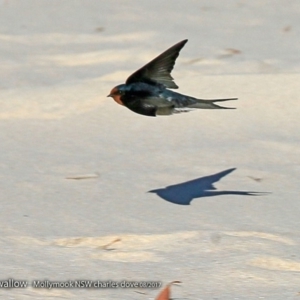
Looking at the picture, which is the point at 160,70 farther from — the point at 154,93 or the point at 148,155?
the point at 148,155

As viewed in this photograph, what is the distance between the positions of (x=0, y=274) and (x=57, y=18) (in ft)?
11.6

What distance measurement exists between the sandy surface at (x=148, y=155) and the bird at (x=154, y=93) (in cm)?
35

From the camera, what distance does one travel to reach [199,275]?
263cm

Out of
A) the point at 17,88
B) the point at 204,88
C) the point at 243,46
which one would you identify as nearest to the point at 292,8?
the point at 243,46

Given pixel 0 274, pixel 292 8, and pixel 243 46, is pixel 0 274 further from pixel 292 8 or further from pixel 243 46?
pixel 292 8

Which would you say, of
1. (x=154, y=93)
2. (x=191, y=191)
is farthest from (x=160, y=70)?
(x=191, y=191)

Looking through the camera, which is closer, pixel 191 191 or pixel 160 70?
pixel 160 70

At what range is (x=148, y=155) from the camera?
384cm

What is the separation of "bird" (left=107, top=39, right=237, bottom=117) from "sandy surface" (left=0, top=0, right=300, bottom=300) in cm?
35

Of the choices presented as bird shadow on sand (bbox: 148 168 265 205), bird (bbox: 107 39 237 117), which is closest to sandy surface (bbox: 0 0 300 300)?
bird shadow on sand (bbox: 148 168 265 205)

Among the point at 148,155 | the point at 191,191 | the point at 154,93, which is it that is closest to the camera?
the point at 154,93

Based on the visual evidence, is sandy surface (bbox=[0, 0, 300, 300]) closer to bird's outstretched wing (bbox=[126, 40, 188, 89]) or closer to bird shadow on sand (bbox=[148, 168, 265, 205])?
bird shadow on sand (bbox=[148, 168, 265, 205])

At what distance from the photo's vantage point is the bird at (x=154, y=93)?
3285mm

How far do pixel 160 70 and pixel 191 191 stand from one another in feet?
1.64
